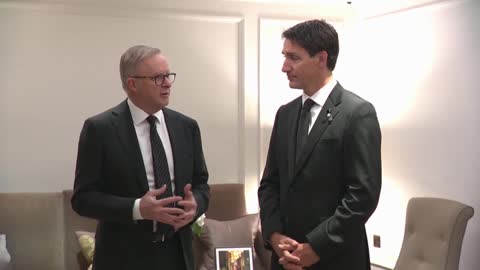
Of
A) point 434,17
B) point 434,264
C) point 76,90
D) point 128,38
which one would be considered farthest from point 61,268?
point 434,17

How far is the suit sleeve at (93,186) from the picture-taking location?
1.97m

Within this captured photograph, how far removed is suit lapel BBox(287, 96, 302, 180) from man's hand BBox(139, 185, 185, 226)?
423mm

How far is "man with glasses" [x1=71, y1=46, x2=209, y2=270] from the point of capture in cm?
201

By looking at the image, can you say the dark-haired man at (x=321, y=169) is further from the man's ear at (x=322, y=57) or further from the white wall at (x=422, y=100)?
the white wall at (x=422, y=100)

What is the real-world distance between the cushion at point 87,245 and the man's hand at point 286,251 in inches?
66.7

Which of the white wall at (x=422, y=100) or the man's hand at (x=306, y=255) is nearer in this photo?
the man's hand at (x=306, y=255)

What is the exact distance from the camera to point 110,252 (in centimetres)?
204

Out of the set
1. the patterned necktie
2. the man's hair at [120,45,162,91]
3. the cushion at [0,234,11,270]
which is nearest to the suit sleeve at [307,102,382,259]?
the patterned necktie

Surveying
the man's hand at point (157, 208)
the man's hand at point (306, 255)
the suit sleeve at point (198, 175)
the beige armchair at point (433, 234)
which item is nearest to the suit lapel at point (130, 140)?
the man's hand at point (157, 208)

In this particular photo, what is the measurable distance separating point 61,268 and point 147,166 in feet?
6.42

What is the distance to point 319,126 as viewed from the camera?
2061 mm

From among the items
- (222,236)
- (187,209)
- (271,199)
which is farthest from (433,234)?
(187,209)

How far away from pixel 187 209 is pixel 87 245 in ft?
5.44

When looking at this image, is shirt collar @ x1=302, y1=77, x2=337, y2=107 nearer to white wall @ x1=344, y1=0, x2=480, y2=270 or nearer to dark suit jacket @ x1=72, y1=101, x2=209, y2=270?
dark suit jacket @ x1=72, y1=101, x2=209, y2=270
